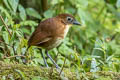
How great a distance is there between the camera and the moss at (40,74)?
2871mm

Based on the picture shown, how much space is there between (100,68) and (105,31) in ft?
12.1

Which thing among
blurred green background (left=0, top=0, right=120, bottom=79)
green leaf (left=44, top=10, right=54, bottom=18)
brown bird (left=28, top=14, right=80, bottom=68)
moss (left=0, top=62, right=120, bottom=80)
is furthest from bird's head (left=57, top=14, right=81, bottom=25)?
moss (left=0, top=62, right=120, bottom=80)

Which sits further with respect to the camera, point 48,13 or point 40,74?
point 48,13

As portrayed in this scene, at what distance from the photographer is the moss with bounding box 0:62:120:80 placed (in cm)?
287

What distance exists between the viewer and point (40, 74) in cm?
303

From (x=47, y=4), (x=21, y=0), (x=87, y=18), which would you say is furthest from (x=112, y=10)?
(x=21, y=0)

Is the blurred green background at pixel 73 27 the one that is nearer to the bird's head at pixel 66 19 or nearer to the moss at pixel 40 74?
the bird's head at pixel 66 19

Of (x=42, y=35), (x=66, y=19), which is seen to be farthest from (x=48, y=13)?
(x=42, y=35)

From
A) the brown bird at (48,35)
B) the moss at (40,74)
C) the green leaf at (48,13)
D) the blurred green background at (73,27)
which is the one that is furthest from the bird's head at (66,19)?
the moss at (40,74)

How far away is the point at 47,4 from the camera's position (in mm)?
6508

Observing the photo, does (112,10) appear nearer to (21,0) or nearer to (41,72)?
(21,0)

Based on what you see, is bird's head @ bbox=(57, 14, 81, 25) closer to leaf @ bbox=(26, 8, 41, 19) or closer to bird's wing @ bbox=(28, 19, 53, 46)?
bird's wing @ bbox=(28, 19, 53, 46)

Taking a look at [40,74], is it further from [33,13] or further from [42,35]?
[33,13]

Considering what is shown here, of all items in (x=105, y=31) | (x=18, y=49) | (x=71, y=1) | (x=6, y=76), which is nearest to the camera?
(x=6, y=76)
